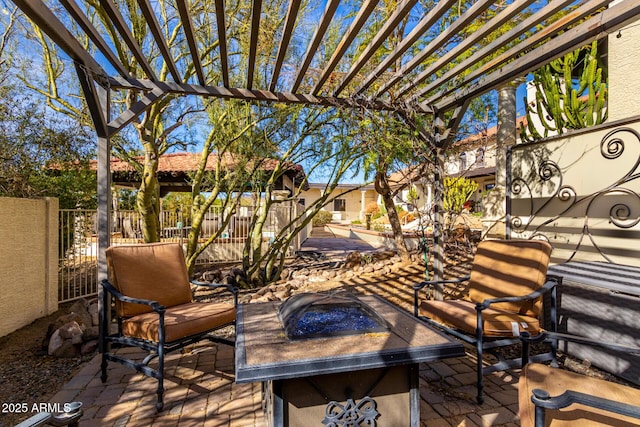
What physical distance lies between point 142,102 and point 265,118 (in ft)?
7.24

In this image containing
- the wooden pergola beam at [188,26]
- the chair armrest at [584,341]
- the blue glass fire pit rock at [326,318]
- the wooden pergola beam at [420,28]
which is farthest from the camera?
the wooden pergola beam at [420,28]

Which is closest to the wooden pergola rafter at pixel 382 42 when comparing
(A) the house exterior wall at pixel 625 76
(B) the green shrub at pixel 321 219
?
(A) the house exterior wall at pixel 625 76

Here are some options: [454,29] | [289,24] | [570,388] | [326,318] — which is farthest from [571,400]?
[289,24]

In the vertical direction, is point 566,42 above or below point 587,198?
above

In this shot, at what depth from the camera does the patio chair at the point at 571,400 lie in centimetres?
124

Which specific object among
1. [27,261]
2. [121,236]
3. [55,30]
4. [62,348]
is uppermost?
[55,30]

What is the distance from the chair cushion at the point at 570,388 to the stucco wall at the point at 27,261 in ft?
16.9

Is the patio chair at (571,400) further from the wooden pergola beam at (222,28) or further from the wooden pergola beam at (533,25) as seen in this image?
the wooden pergola beam at (222,28)

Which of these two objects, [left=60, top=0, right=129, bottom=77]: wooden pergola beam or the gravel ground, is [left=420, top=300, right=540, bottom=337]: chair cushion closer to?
the gravel ground

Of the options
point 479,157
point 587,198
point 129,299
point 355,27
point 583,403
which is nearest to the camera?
point 583,403

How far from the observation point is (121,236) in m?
7.07

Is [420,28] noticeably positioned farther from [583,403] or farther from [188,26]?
[583,403]

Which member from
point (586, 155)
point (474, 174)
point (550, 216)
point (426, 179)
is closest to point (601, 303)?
point (550, 216)

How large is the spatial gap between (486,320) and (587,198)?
2.25m
